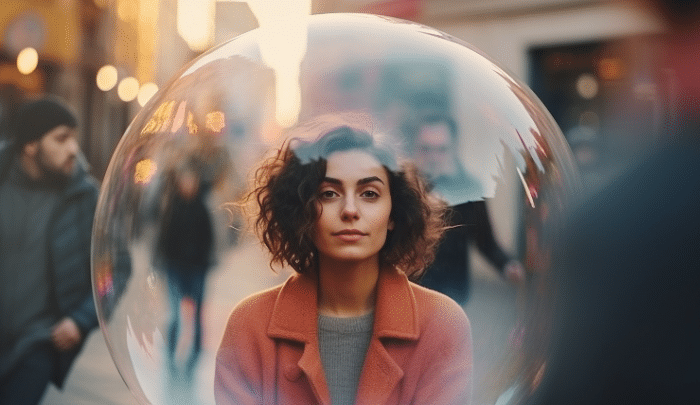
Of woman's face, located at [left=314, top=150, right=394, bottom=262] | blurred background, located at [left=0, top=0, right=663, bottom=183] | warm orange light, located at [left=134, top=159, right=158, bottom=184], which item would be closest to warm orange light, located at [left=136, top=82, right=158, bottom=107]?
blurred background, located at [left=0, top=0, right=663, bottom=183]

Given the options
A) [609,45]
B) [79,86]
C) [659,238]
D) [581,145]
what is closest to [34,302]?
[659,238]

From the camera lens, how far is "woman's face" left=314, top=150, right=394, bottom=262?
1.37m

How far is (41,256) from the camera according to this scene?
161 inches

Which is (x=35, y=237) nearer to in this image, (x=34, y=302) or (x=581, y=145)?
(x=34, y=302)

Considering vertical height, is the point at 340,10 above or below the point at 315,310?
above

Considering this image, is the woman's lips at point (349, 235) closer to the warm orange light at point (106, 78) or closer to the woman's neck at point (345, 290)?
the woman's neck at point (345, 290)

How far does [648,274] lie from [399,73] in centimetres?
54

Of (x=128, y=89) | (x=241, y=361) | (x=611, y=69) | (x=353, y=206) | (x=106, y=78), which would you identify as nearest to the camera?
(x=353, y=206)

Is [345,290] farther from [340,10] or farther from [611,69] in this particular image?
[611,69]

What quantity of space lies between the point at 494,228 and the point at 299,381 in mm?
394

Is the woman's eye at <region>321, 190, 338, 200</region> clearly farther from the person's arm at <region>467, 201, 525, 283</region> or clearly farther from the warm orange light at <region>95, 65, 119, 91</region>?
the warm orange light at <region>95, 65, 119, 91</region>

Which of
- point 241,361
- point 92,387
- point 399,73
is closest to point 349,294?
point 241,361

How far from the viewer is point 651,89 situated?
26.1ft

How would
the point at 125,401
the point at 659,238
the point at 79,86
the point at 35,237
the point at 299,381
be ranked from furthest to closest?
the point at 79,86 < the point at 125,401 < the point at 35,237 < the point at 299,381 < the point at 659,238
